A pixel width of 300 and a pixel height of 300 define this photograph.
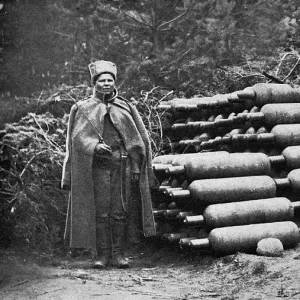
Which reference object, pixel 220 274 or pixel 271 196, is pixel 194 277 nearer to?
pixel 220 274

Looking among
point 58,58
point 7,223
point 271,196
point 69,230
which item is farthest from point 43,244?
point 58,58

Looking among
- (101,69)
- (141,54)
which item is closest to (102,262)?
(101,69)

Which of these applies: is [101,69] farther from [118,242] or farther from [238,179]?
[238,179]

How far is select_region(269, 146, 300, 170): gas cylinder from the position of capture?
9641 mm

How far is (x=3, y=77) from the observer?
989 centimetres

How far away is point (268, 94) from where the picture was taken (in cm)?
1006

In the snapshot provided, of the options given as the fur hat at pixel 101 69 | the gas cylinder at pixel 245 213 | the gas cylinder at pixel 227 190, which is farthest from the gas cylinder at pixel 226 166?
the fur hat at pixel 101 69

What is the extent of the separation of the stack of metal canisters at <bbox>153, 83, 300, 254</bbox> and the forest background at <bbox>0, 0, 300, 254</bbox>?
1330mm

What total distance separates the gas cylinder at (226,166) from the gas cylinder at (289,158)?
219 mm

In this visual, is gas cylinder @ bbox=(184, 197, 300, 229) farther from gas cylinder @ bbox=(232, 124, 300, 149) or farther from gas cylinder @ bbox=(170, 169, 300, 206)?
gas cylinder @ bbox=(232, 124, 300, 149)

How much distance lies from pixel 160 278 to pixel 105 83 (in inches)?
87.8

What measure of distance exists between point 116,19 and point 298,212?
238 inches

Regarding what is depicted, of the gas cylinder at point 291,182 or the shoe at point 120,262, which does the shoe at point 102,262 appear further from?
the gas cylinder at point 291,182

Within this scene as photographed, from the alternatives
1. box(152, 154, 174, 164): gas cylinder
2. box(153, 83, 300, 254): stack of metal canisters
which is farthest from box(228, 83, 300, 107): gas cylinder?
box(152, 154, 174, 164): gas cylinder
